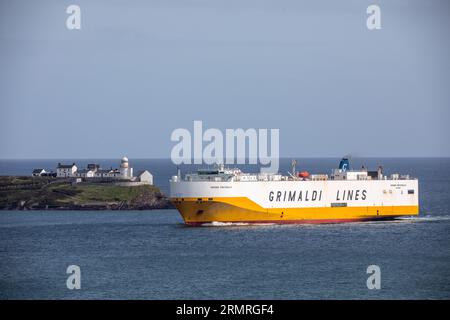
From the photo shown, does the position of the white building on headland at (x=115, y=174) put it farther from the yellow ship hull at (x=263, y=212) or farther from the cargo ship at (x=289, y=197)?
the yellow ship hull at (x=263, y=212)

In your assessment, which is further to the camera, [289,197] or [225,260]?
[289,197]

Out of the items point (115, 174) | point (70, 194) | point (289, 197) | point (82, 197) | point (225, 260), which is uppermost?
point (115, 174)

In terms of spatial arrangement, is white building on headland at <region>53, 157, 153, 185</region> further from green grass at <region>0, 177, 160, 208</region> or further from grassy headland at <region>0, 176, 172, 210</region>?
grassy headland at <region>0, 176, 172, 210</region>

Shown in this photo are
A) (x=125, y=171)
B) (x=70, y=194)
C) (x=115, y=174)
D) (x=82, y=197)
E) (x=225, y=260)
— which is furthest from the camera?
(x=115, y=174)

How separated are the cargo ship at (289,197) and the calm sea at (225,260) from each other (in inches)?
56.4

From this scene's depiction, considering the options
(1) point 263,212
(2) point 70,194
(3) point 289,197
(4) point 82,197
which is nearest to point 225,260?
(1) point 263,212

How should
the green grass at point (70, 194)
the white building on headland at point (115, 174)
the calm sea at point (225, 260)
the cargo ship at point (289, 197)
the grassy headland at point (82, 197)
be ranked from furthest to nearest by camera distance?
the white building on headland at point (115, 174)
the green grass at point (70, 194)
the grassy headland at point (82, 197)
the cargo ship at point (289, 197)
the calm sea at point (225, 260)

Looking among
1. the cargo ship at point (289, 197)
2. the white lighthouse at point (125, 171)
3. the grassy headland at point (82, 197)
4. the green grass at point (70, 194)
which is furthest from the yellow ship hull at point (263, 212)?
the white lighthouse at point (125, 171)

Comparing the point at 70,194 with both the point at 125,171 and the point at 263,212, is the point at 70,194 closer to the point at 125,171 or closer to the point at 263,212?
the point at 125,171

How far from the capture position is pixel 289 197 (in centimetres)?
6850

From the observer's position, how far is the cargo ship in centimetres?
6612

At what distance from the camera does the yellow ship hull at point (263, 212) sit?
6625cm

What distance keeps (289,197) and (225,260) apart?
17.0 meters

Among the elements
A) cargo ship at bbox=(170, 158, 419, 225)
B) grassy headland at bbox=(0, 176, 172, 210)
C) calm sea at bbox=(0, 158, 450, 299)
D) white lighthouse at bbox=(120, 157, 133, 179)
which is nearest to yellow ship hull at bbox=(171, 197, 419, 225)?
cargo ship at bbox=(170, 158, 419, 225)
